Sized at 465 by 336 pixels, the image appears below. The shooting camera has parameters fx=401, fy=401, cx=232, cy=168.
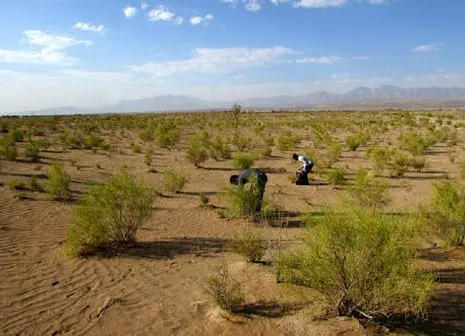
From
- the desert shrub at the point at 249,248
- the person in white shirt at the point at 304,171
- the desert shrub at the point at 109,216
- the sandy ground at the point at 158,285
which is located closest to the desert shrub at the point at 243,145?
the person in white shirt at the point at 304,171

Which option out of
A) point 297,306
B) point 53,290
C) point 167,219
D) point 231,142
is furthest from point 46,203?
point 231,142

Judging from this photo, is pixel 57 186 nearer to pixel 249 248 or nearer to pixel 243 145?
pixel 249 248

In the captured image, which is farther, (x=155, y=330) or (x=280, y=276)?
(x=280, y=276)

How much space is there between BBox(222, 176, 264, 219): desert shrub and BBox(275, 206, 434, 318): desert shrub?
15.3 feet

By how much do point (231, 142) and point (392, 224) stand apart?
23.0m

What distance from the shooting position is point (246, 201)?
33.7ft

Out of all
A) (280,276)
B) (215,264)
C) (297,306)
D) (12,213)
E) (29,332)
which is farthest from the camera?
(12,213)

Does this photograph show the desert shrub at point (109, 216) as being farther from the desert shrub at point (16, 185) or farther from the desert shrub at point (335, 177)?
the desert shrub at point (335, 177)

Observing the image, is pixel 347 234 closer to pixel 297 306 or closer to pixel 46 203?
pixel 297 306

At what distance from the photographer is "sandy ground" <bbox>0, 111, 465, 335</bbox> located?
5.48 metres

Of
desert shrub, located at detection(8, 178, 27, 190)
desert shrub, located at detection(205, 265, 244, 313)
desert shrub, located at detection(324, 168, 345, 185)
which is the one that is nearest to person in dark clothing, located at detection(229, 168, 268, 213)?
desert shrub, located at detection(205, 265, 244, 313)

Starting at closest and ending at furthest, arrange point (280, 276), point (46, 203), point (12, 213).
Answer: point (280, 276), point (12, 213), point (46, 203)

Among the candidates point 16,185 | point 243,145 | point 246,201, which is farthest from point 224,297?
point 243,145

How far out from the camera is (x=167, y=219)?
10.7 m
